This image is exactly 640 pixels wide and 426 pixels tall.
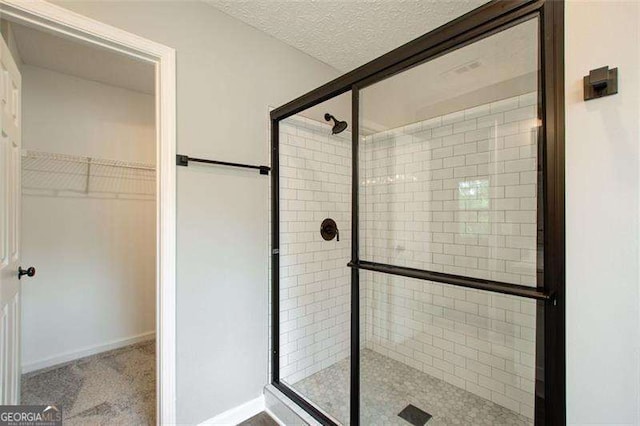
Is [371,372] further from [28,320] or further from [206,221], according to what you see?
[28,320]

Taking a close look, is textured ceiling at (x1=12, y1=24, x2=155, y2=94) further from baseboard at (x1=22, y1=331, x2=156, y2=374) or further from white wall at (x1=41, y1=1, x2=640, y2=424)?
baseboard at (x1=22, y1=331, x2=156, y2=374)

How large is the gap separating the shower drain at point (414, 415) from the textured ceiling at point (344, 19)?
251cm

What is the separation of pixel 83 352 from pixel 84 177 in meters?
1.53

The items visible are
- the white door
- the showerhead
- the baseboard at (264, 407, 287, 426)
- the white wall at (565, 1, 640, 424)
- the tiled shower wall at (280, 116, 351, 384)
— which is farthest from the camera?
the showerhead

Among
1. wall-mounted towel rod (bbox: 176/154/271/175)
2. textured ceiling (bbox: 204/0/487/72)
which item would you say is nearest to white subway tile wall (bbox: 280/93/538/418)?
wall-mounted towel rod (bbox: 176/154/271/175)

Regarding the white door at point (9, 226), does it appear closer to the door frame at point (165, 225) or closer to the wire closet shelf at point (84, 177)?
the door frame at point (165, 225)

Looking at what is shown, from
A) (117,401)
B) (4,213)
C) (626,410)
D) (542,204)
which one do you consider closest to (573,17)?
(542,204)

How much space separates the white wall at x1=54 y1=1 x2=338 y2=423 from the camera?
157 cm

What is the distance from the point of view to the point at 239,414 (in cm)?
178

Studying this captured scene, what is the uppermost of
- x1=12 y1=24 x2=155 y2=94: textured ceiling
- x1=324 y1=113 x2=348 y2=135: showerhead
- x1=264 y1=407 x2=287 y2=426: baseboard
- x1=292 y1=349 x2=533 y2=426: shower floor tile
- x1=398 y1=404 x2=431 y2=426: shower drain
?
x1=12 y1=24 x2=155 y2=94: textured ceiling

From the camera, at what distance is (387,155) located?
2391 mm

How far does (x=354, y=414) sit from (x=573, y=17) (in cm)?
190

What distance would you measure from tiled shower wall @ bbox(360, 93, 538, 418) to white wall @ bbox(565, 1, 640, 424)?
2.21 feet

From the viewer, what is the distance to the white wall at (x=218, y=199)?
157cm
